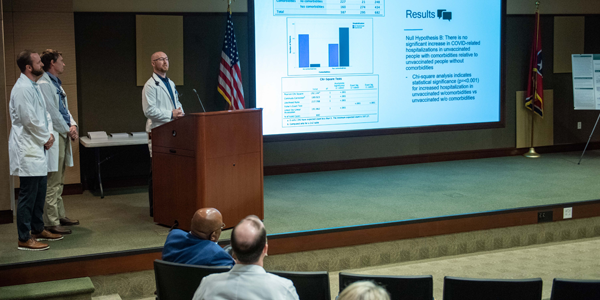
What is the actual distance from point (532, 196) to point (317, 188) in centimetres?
212

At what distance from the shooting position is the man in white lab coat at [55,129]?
181 inches

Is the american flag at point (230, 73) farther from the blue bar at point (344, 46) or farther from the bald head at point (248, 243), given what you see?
the bald head at point (248, 243)

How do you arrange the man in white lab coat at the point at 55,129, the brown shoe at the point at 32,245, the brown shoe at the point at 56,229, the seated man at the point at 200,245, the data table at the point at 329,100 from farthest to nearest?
the data table at the point at 329,100 < the brown shoe at the point at 56,229 < the man in white lab coat at the point at 55,129 < the brown shoe at the point at 32,245 < the seated man at the point at 200,245

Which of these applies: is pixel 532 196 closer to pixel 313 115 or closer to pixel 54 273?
pixel 313 115

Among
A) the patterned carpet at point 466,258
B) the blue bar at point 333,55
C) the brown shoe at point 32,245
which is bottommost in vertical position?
the patterned carpet at point 466,258

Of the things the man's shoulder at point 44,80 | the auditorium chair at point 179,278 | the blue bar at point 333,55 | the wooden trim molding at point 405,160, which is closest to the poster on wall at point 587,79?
the wooden trim molding at point 405,160

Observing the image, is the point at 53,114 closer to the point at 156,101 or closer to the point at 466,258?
the point at 156,101

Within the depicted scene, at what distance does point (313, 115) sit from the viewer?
23.6 ft

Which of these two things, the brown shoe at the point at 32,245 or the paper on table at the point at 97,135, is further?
the paper on table at the point at 97,135

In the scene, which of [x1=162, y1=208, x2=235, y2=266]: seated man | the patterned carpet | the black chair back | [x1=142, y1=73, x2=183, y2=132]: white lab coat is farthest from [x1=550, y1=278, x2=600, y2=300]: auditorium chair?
[x1=142, y1=73, x2=183, y2=132]: white lab coat

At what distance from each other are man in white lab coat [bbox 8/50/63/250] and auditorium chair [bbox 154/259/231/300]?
1.75 meters

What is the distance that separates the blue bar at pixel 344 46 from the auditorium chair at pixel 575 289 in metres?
4.71

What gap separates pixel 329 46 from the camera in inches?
280

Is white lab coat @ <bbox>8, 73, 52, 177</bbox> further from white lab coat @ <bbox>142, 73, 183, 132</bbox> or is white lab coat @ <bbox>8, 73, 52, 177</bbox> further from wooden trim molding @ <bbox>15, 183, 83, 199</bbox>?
wooden trim molding @ <bbox>15, 183, 83, 199</bbox>
